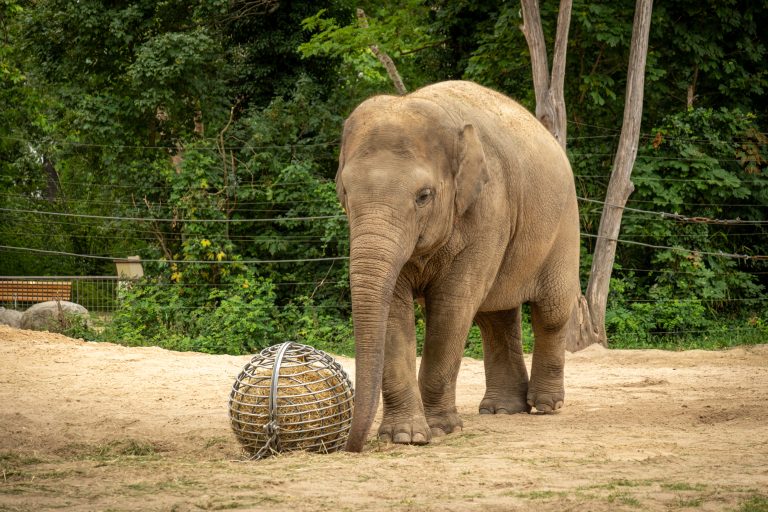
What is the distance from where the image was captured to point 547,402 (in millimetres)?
9023

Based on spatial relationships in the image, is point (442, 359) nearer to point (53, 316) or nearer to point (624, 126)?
point (624, 126)

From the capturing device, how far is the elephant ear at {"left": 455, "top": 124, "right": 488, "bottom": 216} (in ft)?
22.9

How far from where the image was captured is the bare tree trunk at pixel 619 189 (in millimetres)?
15055

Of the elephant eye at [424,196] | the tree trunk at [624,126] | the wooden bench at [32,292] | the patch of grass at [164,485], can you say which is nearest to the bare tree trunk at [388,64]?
the tree trunk at [624,126]

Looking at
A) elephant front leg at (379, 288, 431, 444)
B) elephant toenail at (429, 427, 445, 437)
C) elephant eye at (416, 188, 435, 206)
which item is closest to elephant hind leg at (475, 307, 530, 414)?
elephant toenail at (429, 427, 445, 437)

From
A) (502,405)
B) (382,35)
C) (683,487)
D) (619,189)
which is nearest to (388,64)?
(382,35)

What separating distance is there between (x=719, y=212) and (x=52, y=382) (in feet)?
34.1

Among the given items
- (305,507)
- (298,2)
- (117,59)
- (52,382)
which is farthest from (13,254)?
(305,507)

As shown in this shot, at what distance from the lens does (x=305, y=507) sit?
4.74 m

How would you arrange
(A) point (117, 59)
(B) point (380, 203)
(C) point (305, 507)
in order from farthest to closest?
(A) point (117, 59)
(B) point (380, 203)
(C) point (305, 507)

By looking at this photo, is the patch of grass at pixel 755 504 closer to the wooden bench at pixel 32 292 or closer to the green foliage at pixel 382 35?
the green foliage at pixel 382 35

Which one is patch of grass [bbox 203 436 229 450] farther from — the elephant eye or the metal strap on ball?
the elephant eye

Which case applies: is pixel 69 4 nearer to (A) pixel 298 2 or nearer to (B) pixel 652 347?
(A) pixel 298 2

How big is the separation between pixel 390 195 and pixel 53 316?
10.7 metres
